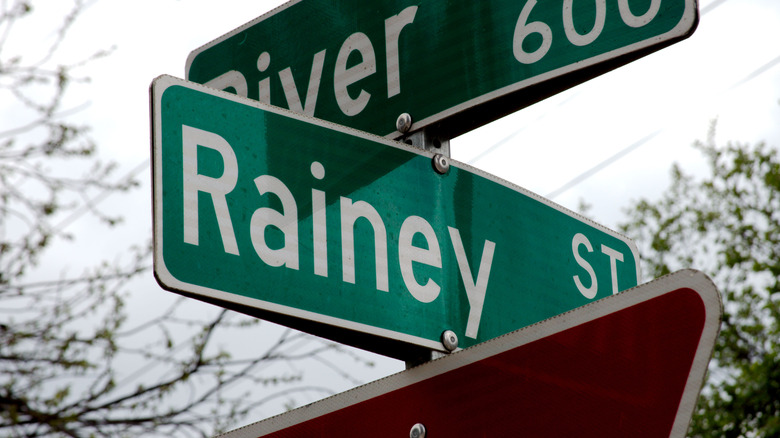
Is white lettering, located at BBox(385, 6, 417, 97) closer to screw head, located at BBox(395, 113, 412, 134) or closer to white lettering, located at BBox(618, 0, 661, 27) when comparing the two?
screw head, located at BBox(395, 113, 412, 134)

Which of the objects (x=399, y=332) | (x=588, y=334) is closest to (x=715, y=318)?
(x=588, y=334)

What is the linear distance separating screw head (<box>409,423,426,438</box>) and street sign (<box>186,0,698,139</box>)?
2.13 feet

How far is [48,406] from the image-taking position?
12.2ft

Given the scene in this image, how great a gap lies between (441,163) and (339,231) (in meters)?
0.32

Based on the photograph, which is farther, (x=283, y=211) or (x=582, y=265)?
(x=582, y=265)

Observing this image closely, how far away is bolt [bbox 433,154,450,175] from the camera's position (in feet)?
6.32

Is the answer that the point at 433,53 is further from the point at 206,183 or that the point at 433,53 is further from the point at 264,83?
the point at 206,183

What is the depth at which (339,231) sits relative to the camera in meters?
1.71

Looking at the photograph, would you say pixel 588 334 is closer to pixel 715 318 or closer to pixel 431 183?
pixel 715 318

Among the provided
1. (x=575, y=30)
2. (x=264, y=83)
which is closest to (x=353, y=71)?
(x=264, y=83)

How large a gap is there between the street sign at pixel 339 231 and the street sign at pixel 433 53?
0.17 metres

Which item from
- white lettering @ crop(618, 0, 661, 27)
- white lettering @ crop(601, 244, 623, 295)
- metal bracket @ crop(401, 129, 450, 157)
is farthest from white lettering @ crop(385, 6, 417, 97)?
white lettering @ crop(601, 244, 623, 295)

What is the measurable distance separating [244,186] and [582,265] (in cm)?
84

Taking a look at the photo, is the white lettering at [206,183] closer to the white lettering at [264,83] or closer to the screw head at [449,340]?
the screw head at [449,340]
